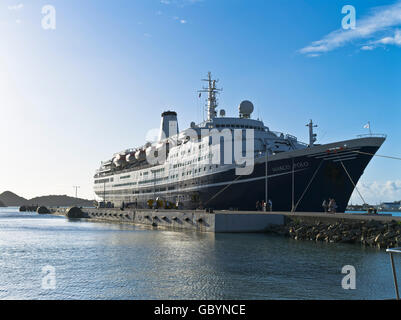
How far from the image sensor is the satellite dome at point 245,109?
197 feet

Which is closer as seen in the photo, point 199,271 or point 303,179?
point 199,271

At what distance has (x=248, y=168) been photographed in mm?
42094

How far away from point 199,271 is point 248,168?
82.0ft

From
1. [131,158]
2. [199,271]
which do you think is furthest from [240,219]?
[131,158]

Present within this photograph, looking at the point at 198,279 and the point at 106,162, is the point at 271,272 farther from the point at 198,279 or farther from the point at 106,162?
the point at 106,162

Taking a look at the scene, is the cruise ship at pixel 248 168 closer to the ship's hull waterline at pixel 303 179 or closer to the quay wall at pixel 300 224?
the ship's hull waterline at pixel 303 179

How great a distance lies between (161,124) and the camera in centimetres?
9325

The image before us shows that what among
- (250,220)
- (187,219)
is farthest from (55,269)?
(187,219)

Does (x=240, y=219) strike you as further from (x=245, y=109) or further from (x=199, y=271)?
(x=245, y=109)

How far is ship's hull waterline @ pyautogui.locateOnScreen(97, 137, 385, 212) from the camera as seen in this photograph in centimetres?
3519

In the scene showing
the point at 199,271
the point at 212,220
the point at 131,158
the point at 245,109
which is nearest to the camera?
the point at 199,271

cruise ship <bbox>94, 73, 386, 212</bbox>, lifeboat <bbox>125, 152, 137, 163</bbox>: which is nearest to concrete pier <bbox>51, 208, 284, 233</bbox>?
cruise ship <bbox>94, 73, 386, 212</bbox>

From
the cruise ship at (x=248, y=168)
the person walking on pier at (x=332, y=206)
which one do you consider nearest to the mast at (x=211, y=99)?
the cruise ship at (x=248, y=168)

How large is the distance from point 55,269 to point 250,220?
823 inches
